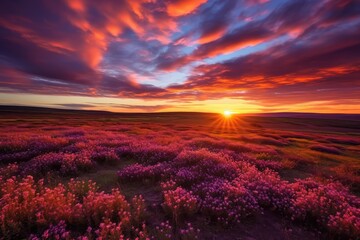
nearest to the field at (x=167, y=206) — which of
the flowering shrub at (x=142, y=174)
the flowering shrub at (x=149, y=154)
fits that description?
the flowering shrub at (x=142, y=174)

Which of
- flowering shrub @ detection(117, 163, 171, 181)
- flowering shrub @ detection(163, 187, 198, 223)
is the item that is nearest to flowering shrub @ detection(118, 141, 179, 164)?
flowering shrub @ detection(117, 163, 171, 181)

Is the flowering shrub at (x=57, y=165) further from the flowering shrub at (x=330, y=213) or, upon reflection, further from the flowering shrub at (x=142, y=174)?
the flowering shrub at (x=330, y=213)

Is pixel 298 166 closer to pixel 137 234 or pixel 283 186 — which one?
Answer: pixel 283 186

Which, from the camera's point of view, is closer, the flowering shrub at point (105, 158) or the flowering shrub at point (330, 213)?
the flowering shrub at point (330, 213)

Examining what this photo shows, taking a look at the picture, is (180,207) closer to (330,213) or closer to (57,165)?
(330,213)

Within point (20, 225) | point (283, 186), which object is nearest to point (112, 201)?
point (20, 225)

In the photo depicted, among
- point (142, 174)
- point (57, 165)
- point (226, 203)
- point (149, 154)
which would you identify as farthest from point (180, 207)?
point (57, 165)

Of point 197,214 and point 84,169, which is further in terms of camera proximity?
point 84,169

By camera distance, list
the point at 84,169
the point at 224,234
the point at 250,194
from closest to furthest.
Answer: the point at 224,234 < the point at 250,194 < the point at 84,169

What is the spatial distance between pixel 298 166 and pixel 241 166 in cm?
502

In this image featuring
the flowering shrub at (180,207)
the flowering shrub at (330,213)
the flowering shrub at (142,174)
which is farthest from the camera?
the flowering shrub at (142,174)

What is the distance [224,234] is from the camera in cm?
486

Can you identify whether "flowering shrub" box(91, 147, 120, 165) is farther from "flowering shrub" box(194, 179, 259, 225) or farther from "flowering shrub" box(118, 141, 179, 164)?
"flowering shrub" box(194, 179, 259, 225)

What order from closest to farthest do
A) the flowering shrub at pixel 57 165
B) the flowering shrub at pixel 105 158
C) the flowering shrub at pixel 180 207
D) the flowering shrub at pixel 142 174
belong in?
the flowering shrub at pixel 180 207 < the flowering shrub at pixel 142 174 < the flowering shrub at pixel 57 165 < the flowering shrub at pixel 105 158
